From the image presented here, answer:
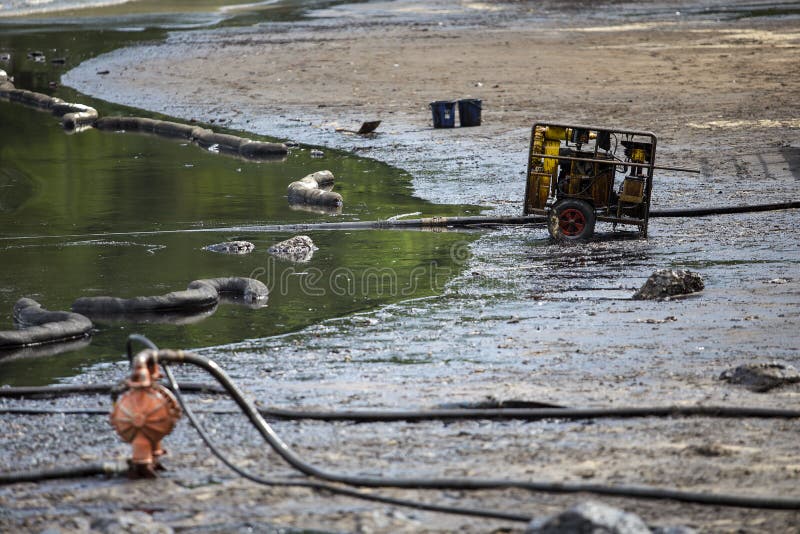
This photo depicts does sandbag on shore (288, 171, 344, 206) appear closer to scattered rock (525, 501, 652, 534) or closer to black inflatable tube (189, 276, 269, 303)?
black inflatable tube (189, 276, 269, 303)

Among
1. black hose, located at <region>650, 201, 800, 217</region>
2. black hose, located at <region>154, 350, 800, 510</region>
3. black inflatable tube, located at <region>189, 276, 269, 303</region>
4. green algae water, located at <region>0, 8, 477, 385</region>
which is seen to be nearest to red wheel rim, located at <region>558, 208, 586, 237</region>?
green algae water, located at <region>0, 8, 477, 385</region>

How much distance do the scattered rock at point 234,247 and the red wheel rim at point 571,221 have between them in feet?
11.6

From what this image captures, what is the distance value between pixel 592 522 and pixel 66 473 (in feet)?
10.1

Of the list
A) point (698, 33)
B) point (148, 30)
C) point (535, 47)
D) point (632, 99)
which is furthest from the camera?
point (148, 30)

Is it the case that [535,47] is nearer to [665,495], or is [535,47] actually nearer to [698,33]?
[698,33]

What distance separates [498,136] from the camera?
839 inches

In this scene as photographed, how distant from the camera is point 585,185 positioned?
1375 cm

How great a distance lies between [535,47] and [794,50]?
22.0ft

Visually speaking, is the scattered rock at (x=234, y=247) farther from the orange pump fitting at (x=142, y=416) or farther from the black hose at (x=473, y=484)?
the orange pump fitting at (x=142, y=416)

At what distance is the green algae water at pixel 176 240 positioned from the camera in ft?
36.5

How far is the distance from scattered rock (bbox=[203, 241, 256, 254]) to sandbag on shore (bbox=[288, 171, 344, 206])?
8.53 ft

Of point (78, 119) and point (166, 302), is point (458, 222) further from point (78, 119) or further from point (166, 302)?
point (78, 119)

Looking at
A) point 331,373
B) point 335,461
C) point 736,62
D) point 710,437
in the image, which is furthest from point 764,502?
point 736,62

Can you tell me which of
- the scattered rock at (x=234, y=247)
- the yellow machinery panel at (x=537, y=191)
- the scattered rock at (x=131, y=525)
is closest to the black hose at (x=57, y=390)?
the scattered rock at (x=131, y=525)
